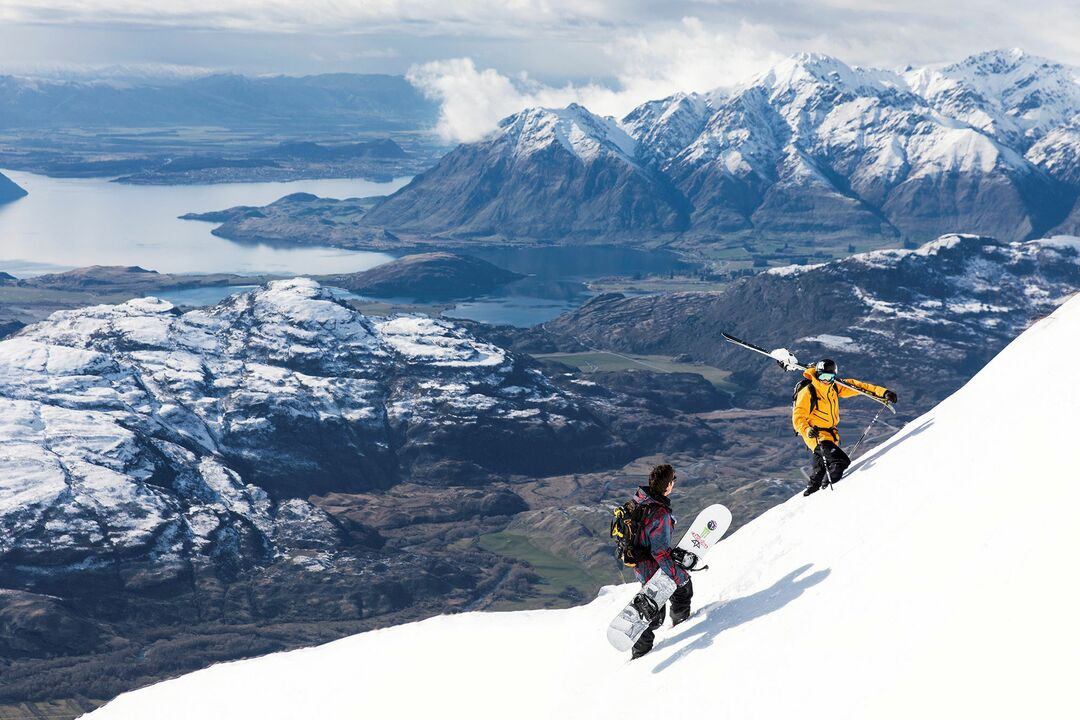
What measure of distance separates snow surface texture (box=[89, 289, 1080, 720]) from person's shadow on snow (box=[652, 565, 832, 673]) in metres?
0.06

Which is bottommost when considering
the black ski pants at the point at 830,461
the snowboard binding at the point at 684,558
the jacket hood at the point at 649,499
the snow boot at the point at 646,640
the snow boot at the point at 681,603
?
the snow boot at the point at 646,640

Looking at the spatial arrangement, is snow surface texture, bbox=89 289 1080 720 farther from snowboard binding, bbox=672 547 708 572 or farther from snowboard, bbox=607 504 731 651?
snowboard binding, bbox=672 547 708 572

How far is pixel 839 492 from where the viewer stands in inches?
1351

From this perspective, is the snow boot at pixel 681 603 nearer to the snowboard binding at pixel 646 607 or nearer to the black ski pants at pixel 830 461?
the snowboard binding at pixel 646 607

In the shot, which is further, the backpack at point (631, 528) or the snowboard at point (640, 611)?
the backpack at point (631, 528)

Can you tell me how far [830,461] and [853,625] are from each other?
12426 millimetres

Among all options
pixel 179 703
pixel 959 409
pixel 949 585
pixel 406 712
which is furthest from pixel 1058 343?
pixel 179 703

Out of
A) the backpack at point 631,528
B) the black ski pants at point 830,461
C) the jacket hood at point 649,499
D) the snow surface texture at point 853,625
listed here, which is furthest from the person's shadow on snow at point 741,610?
the black ski pants at point 830,461

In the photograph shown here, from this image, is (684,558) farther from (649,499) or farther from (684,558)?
(649,499)

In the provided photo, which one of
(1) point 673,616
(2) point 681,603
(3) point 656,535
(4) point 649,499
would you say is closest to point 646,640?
(1) point 673,616

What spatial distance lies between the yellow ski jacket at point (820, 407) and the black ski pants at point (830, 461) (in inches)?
8.2

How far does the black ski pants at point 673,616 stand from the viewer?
29484 mm

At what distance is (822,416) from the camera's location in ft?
118

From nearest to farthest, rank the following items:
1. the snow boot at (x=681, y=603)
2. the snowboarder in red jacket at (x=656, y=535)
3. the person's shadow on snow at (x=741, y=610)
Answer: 1. the person's shadow on snow at (x=741, y=610)
2. the snowboarder in red jacket at (x=656, y=535)
3. the snow boot at (x=681, y=603)
